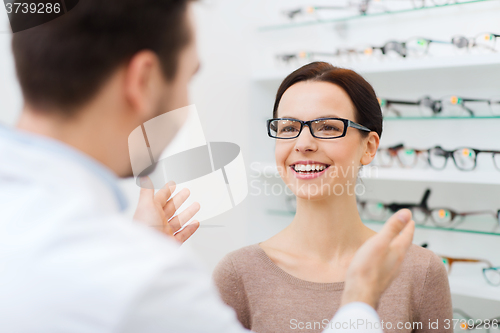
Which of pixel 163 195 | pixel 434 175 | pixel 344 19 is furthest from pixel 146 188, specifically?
pixel 344 19

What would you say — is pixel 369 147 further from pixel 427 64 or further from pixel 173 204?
pixel 427 64

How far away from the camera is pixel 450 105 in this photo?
1.66m

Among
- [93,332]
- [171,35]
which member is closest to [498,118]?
[171,35]

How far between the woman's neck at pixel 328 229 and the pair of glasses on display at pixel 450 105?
90 cm

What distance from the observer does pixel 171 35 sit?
0.44 meters

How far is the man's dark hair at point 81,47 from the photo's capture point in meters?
0.40

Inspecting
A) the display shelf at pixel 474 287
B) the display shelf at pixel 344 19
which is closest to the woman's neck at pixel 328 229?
the display shelf at pixel 474 287

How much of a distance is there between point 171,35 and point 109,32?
0.06 m

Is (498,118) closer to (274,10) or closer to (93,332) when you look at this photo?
(274,10)

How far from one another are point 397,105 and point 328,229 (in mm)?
1010

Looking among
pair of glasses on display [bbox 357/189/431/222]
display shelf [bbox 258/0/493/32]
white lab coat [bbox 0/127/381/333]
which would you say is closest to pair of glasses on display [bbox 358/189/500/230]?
pair of glasses on display [bbox 357/189/431/222]

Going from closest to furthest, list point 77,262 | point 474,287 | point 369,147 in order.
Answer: point 77,262 < point 369,147 < point 474,287

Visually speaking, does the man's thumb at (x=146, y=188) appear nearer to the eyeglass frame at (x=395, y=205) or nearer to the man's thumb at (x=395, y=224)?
the man's thumb at (x=395, y=224)

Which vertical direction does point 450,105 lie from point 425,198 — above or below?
above
